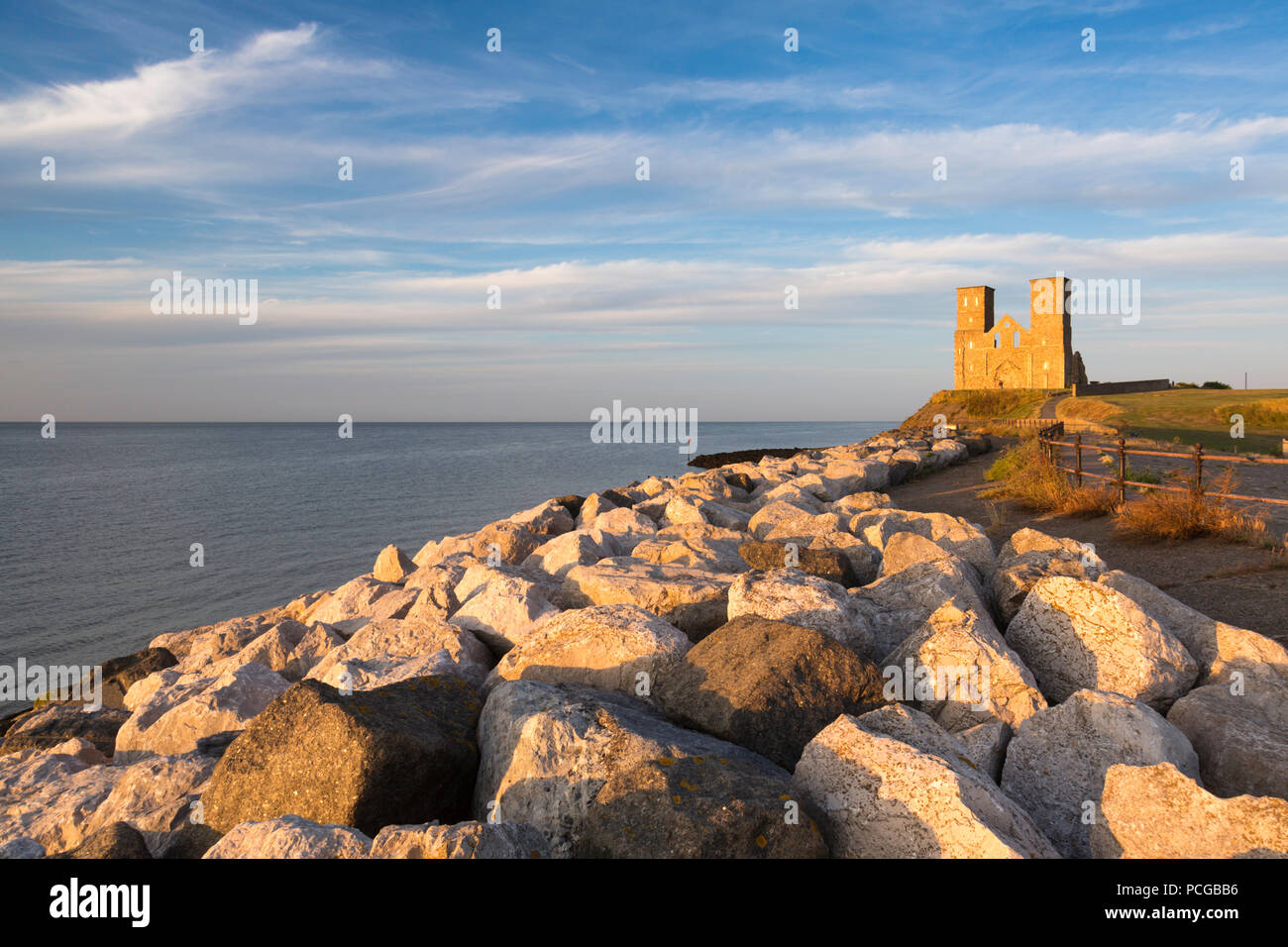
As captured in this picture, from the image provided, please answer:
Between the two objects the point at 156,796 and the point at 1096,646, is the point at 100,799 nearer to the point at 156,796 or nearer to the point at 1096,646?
the point at 156,796

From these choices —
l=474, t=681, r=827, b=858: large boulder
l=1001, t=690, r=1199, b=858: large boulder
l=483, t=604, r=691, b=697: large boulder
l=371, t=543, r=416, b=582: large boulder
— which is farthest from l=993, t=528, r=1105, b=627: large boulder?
l=371, t=543, r=416, b=582: large boulder

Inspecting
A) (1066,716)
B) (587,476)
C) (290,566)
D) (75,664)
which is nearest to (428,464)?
(587,476)

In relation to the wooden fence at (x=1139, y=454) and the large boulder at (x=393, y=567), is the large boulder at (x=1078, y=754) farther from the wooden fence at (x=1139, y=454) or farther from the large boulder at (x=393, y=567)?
the large boulder at (x=393, y=567)

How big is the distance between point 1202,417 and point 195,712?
122 feet

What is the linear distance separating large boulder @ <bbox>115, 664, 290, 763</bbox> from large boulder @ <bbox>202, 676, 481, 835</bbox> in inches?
57.0

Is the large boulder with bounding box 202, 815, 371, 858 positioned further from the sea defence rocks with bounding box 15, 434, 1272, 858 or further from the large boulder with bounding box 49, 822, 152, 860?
the large boulder with bounding box 49, 822, 152, 860

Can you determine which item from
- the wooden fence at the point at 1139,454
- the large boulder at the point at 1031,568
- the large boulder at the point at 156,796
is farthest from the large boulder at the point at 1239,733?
the wooden fence at the point at 1139,454

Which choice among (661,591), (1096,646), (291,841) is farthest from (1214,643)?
Answer: (291,841)

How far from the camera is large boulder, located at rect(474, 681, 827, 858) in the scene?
106 inches

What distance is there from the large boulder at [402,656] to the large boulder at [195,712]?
430mm

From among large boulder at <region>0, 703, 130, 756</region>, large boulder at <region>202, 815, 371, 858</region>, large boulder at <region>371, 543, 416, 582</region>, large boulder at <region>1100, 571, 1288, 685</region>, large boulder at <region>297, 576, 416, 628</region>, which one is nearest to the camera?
large boulder at <region>202, 815, 371, 858</region>

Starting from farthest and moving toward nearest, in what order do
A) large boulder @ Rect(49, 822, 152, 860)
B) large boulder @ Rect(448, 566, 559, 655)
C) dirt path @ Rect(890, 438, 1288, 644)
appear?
dirt path @ Rect(890, 438, 1288, 644), large boulder @ Rect(448, 566, 559, 655), large boulder @ Rect(49, 822, 152, 860)

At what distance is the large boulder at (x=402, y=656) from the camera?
4.77m

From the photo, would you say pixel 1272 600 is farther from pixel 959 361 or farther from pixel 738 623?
pixel 959 361
